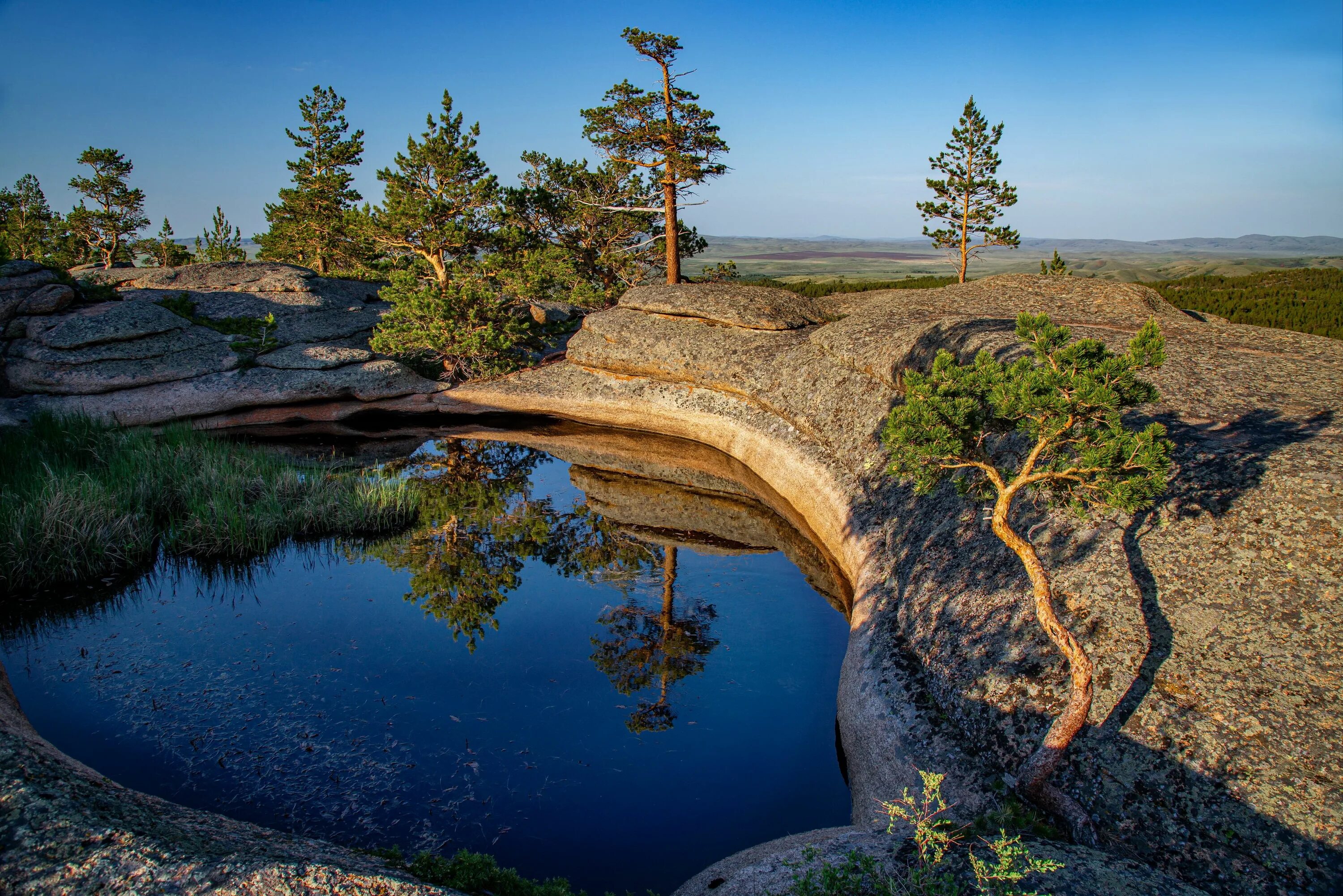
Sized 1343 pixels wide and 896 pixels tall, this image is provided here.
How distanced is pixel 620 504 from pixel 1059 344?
14.1m

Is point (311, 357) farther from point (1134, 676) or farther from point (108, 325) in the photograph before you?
point (1134, 676)

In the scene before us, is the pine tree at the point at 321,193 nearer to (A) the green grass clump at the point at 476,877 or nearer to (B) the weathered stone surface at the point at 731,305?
(B) the weathered stone surface at the point at 731,305

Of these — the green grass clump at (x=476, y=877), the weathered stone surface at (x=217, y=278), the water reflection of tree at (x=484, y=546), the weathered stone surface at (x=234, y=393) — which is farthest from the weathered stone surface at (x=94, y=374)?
the green grass clump at (x=476, y=877)

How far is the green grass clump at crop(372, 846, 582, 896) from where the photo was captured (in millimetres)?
6227

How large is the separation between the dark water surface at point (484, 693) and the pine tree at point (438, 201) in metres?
16.1

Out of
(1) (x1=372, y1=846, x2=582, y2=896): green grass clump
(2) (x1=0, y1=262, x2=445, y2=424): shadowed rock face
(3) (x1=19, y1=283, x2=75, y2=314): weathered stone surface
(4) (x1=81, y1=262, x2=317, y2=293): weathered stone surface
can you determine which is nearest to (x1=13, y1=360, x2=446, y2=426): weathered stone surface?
(2) (x1=0, y1=262, x2=445, y2=424): shadowed rock face

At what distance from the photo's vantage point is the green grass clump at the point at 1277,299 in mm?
26438

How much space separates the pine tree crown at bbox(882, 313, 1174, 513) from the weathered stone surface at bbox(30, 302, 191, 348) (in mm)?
27261

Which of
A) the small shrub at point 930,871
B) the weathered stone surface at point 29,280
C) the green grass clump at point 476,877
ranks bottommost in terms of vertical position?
the green grass clump at point 476,877

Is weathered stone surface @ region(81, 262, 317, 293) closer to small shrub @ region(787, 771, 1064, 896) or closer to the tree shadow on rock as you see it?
the tree shadow on rock

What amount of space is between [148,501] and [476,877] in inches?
580

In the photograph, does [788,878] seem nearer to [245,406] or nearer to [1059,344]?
[1059,344]

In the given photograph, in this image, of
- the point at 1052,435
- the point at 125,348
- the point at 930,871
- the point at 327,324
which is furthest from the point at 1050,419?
the point at 327,324

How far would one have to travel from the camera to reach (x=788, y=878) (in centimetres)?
630
